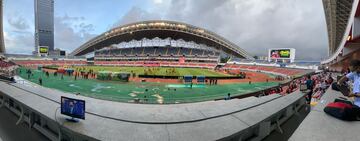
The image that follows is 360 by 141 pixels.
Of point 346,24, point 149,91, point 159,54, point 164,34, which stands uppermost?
point 164,34

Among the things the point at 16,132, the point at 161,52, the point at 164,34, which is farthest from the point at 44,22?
the point at 16,132

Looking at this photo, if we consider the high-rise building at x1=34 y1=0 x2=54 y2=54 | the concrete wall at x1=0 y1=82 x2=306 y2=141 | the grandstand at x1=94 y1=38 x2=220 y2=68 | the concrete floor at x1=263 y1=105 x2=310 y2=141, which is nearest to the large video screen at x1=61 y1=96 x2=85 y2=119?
the concrete wall at x1=0 y1=82 x2=306 y2=141

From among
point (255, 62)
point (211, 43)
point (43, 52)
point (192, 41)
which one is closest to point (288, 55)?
point (255, 62)

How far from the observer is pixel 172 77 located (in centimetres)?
2780

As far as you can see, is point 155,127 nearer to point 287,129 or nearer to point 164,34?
point 287,129

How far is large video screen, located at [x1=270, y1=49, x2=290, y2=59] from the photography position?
168ft

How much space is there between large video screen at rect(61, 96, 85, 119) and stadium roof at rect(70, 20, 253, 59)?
2571 inches

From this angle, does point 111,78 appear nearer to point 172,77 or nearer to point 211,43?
point 172,77

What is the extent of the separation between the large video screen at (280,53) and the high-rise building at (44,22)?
171364mm

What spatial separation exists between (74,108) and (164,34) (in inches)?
2877

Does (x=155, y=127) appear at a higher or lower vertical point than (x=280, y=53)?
lower

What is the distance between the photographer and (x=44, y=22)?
149 m

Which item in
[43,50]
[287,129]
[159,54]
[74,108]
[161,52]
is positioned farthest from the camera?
[161,52]

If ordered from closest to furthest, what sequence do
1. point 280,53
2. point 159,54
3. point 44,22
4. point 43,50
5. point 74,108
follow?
1. point 74,108
2. point 280,53
3. point 43,50
4. point 159,54
5. point 44,22
